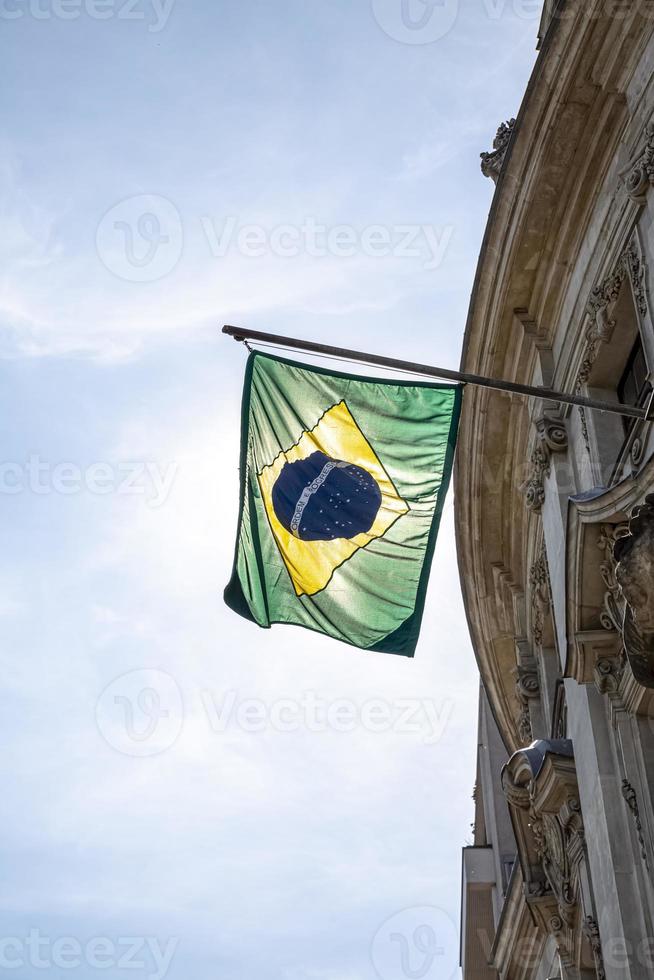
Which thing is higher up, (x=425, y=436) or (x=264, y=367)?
(x=264, y=367)

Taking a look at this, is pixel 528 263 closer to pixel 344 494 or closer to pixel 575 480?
pixel 575 480

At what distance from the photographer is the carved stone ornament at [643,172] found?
45.5ft

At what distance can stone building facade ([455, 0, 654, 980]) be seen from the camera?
13.9 meters

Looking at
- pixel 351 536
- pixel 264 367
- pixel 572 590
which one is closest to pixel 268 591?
pixel 351 536

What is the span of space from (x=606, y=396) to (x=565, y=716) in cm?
461

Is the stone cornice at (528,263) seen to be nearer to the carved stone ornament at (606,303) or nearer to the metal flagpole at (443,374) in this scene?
the carved stone ornament at (606,303)

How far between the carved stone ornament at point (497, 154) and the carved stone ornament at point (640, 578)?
30.1 ft

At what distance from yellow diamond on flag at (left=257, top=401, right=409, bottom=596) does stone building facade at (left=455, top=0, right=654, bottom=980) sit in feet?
7.74

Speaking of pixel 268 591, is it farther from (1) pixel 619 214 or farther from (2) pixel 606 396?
(1) pixel 619 214

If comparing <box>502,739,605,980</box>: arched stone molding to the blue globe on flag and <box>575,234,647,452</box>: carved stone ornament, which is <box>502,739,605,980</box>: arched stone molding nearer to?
<box>575,234,647,452</box>: carved stone ornament

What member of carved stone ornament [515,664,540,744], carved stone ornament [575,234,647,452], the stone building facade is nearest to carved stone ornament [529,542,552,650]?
the stone building facade

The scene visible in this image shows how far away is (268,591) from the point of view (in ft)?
49.6

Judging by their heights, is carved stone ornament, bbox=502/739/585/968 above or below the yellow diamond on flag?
below

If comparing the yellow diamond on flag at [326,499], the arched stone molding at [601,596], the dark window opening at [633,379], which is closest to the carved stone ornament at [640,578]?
the arched stone molding at [601,596]
